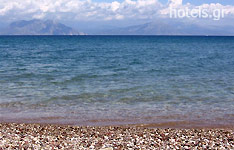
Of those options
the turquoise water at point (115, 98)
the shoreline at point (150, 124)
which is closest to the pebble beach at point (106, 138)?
the shoreline at point (150, 124)

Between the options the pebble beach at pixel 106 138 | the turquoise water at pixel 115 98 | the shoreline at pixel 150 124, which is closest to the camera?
the pebble beach at pixel 106 138

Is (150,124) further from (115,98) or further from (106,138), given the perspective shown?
(115,98)

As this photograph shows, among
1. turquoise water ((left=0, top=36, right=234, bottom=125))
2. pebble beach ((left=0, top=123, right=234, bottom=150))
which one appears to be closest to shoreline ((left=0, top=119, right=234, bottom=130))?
turquoise water ((left=0, top=36, right=234, bottom=125))

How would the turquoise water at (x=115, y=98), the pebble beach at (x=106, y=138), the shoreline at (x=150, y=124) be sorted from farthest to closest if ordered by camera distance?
the turquoise water at (x=115, y=98) → the shoreline at (x=150, y=124) → the pebble beach at (x=106, y=138)

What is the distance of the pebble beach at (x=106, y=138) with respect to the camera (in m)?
12.0

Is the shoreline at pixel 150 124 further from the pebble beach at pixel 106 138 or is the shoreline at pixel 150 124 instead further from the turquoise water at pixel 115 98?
the pebble beach at pixel 106 138

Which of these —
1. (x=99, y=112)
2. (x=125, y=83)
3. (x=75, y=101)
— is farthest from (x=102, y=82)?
(x=99, y=112)

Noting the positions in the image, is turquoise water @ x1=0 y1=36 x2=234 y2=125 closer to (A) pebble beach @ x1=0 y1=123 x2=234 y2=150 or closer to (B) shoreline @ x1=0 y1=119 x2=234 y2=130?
(B) shoreline @ x1=0 y1=119 x2=234 y2=130

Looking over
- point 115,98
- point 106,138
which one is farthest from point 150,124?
point 115,98

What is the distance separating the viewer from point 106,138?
13.2 meters

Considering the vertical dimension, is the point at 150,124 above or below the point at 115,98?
below

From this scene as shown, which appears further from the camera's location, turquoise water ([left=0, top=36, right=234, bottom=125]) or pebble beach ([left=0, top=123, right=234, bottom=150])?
turquoise water ([left=0, top=36, right=234, bottom=125])

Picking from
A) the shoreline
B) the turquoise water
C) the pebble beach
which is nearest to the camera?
the pebble beach

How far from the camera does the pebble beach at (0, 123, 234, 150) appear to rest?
12.0 metres
